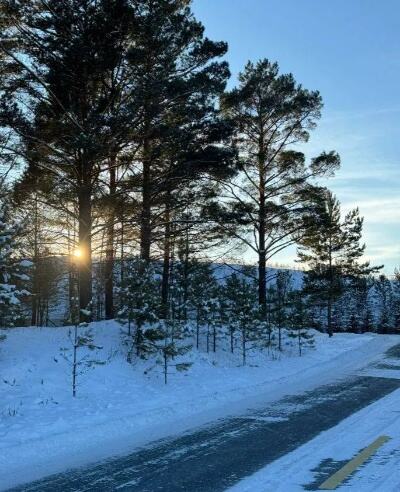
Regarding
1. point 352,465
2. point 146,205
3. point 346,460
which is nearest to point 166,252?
point 146,205

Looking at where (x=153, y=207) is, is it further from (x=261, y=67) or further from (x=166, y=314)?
(x=261, y=67)

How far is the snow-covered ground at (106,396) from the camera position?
6836mm

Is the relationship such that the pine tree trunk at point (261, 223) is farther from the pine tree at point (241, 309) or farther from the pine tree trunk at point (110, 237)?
the pine tree at point (241, 309)

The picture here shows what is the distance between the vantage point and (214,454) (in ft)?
21.1

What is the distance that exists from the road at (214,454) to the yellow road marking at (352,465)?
32.5 inches

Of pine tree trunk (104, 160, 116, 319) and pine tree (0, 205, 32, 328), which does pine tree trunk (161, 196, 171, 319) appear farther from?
pine tree (0, 205, 32, 328)

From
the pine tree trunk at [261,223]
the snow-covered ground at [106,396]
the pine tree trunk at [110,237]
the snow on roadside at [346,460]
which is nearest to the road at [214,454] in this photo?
the snow on roadside at [346,460]

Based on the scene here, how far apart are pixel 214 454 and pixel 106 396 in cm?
435

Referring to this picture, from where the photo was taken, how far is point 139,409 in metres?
9.33

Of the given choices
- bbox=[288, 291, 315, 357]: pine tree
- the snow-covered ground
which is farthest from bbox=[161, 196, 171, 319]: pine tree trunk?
the snow-covered ground

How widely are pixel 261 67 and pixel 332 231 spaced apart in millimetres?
15081

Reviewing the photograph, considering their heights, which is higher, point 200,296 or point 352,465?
point 200,296

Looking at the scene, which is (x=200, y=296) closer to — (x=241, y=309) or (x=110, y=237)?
(x=241, y=309)

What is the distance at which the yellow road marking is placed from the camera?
5.13 metres
